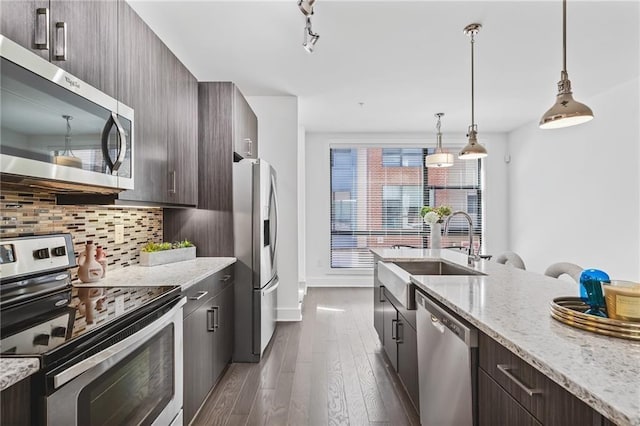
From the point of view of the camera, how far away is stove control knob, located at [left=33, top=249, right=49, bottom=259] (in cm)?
150

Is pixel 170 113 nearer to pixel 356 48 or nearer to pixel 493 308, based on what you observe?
pixel 356 48

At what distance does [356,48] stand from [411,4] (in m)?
0.71

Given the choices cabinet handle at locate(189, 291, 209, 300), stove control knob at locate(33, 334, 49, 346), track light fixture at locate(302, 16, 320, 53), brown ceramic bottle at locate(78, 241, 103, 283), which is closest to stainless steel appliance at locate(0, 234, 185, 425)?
stove control knob at locate(33, 334, 49, 346)

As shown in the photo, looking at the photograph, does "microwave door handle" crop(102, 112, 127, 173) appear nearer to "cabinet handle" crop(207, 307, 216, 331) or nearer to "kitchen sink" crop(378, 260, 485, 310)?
"cabinet handle" crop(207, 307, 216, 331)

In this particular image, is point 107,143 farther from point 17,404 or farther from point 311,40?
point 311,40

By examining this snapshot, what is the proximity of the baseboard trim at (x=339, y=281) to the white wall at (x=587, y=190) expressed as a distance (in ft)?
8.82

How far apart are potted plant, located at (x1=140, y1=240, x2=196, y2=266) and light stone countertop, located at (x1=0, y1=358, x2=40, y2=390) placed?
1.64 m

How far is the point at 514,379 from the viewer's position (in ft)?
3.47

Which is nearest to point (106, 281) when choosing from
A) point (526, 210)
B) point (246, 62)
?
point (246, 62)

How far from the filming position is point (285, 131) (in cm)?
441

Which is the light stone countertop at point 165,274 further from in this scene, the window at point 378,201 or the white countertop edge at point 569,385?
the window at point 378,201

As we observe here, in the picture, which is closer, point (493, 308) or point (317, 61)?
point (493, 308)

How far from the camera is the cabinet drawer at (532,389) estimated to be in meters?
0.83

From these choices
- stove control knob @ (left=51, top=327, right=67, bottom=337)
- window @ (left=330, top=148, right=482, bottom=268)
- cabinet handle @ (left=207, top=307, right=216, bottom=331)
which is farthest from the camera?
window @ (left=330, top=148, right=482, bottom=268)
